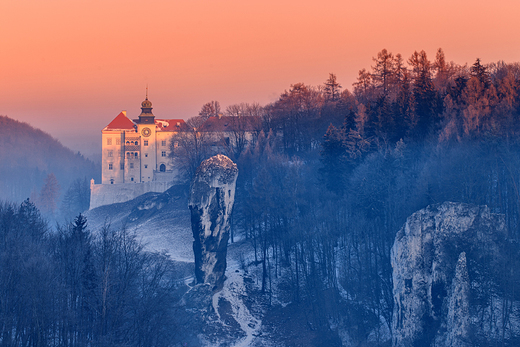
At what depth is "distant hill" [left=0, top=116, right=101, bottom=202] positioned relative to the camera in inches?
5551

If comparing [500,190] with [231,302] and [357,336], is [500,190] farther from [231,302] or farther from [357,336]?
[231,302]

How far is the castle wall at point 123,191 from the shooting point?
7231 centimetres

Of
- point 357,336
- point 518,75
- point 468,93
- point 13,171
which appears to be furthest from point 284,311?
point 13,171

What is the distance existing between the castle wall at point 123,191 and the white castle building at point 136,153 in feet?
0.51

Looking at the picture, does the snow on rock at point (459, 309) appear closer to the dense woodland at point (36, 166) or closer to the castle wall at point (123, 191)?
the castle wall at point (123, 191)

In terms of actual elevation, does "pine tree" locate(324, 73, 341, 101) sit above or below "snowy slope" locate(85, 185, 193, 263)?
above

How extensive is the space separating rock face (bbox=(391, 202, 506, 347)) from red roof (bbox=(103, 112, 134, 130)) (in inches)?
2132

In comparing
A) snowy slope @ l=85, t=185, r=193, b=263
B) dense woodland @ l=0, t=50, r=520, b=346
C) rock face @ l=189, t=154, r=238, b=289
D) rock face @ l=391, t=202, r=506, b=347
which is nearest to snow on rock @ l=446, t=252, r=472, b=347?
rock face @ l=391, t=202, r=506, b=347

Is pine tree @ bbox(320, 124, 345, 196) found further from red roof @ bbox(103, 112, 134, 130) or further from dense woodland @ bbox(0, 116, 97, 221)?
dense woodland @ bbox(0, 116, 97, 221)

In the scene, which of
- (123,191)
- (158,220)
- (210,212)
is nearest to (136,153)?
(123,191)

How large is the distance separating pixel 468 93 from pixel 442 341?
24.4 m

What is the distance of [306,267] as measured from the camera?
133 feet

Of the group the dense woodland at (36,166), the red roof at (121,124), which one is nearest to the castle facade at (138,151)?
the red roof at (121,124)

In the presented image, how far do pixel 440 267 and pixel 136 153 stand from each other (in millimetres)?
54680
